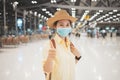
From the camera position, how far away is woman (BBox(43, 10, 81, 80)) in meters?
3.14

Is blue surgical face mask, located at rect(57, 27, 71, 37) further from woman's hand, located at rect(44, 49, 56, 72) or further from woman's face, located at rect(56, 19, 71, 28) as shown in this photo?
woman's hand, located at rect(44, 49, 56, 72)

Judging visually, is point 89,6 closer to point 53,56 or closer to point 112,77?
point 112,77

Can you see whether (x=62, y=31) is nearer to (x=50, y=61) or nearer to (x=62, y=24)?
(x=62, y=24)

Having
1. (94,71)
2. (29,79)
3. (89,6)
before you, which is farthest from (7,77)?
(89,6)

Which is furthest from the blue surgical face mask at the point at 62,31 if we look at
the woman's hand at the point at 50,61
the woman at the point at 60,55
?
the woman's hand at the point at 50,61

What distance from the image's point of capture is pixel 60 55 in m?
3.20

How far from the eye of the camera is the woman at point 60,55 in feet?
10.3

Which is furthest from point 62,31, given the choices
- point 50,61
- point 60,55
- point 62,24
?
point 50,61

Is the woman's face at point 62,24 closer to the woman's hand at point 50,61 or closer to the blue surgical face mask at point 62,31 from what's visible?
the blue surgical face mask at point 62,31

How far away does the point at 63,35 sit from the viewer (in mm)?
3350

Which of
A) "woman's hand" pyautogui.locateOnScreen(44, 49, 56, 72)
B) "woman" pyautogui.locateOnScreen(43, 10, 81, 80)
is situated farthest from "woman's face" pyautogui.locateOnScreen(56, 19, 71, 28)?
"woman's hand" pyautogui.locateOnScreen(44, 49, 56, 72)

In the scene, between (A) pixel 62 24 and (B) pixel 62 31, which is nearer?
(B) pixel 62 31

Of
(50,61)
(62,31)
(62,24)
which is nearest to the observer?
(50,61)

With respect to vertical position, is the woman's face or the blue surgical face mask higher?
A: the woman's face
